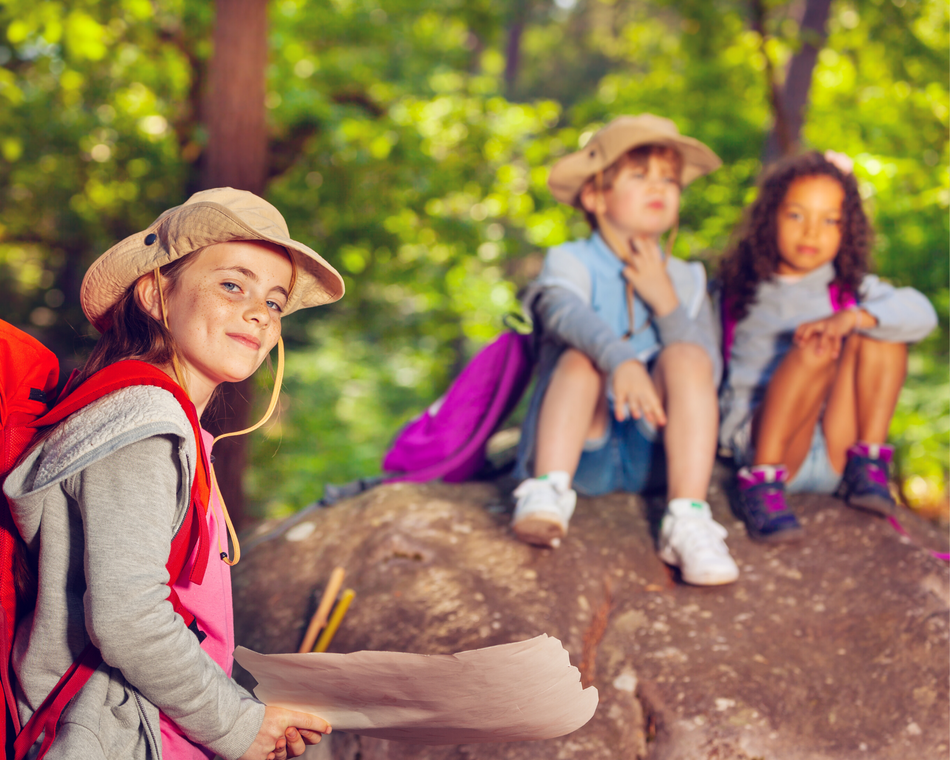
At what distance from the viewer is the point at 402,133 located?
202 inches

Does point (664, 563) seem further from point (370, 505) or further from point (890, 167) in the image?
point (890, 167)

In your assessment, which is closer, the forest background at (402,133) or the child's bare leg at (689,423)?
the child's bare leg at (689,423)

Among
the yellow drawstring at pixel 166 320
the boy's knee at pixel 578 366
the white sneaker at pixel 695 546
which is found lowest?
the white sneaker at pixel 695 546

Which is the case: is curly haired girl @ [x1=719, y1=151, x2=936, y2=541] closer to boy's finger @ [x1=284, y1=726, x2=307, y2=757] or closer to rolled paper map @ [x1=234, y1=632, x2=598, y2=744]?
rolled paper map @ [x1=234, y1=632, x2=598, y2=744]

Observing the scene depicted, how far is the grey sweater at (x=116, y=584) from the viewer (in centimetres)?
105

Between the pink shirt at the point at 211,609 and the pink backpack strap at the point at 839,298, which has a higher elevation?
the pink backpack strap at the point at 839,298

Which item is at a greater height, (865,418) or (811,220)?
(811,220)

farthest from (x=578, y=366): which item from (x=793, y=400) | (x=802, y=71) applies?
(x=802, y=71)

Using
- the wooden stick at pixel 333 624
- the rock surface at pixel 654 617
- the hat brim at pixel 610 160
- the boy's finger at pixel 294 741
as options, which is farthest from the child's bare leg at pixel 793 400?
the boy's finger at pixel 294 741

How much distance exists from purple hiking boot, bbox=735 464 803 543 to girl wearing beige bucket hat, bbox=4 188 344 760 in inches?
65.2

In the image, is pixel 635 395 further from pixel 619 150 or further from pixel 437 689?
pixel 437 689

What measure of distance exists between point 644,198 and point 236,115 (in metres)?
2.83

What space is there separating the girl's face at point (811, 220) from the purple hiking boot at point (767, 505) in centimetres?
79

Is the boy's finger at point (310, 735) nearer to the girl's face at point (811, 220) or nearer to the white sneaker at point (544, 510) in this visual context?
the white sneaker at point (544, 510)
